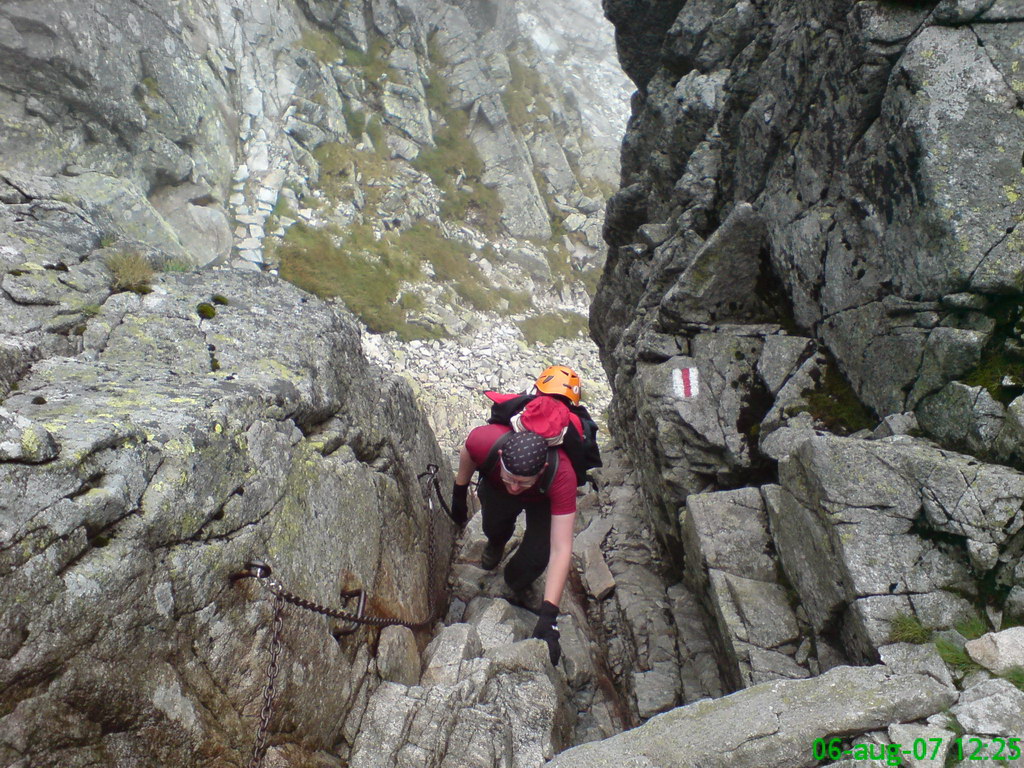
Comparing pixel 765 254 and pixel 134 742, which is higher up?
pixel 765 254

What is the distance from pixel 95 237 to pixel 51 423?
4.72 m

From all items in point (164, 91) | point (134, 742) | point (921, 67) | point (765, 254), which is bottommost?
point (134, 742)

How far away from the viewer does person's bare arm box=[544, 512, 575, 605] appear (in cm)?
672

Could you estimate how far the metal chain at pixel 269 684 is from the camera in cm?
404

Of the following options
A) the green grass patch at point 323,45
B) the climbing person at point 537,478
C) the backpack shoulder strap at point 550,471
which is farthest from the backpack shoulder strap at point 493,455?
the green grass patch at point 323,45

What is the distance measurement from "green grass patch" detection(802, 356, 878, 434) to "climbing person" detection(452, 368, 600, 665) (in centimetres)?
421

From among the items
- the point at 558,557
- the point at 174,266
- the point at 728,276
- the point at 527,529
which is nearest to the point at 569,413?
the point at 558,557

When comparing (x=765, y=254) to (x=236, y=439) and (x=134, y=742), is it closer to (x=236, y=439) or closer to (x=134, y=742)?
(x=236, y=439)

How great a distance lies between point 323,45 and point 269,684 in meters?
69.5

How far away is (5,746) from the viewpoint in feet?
9.95

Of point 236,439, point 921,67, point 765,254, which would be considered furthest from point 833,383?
point 236,439

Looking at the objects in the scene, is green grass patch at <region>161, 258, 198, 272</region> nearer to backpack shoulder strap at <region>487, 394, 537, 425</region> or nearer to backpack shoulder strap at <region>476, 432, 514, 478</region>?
backpack shoulder strap at <region>487, 394, 537, 425</region>

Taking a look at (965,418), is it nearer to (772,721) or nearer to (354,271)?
(772,721)

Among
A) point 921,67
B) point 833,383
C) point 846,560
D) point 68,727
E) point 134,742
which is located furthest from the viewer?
point 833,383
